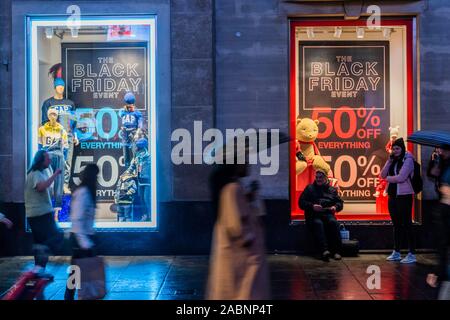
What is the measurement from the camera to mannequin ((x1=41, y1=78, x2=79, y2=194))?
1123 centimetres

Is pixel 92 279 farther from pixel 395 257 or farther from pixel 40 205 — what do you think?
pixel 395 257

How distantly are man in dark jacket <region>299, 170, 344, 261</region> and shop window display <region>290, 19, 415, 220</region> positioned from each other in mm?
682

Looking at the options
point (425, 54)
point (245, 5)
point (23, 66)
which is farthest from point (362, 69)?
point (23, 66)

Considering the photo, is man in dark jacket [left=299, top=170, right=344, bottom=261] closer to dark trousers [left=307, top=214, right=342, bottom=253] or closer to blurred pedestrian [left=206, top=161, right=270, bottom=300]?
dark trousers [left=307, top=214, right=342, bottom=253]

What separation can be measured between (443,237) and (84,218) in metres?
3.68

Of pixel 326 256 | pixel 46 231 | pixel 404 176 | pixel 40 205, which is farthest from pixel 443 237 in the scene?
pixel 40 205

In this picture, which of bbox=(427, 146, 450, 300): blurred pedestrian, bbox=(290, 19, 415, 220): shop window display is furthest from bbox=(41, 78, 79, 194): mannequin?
bbox=(427, 146, 450, 300): blurred pedestrian

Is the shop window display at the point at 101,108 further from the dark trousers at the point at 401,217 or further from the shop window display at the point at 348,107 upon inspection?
the dark trousers at the point at 401,217

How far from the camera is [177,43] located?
11.1 m

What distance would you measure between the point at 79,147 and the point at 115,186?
0.88 m
